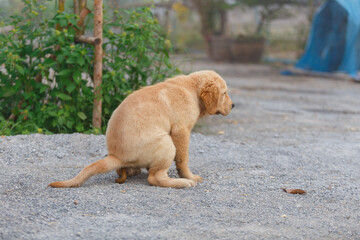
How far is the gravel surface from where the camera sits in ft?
10.8

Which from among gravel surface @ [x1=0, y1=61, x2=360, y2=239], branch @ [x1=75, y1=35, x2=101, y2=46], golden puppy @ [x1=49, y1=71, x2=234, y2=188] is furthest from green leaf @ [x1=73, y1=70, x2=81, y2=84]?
golden puppy @ [x1=49, y1=71, x2=234, y2=188]

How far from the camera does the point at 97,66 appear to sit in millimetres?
5848

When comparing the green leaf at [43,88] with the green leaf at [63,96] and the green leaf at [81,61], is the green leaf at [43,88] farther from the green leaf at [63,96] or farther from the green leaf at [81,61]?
the green leaf at [81,61]

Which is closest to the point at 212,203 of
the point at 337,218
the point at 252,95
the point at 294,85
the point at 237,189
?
the point at 237,189

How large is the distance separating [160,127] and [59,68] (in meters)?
2.24

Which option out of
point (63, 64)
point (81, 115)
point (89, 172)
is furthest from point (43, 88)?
point (89, 172)

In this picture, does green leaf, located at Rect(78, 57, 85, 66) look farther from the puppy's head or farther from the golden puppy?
the puppy's head

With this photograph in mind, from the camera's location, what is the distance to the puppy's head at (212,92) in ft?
14.4

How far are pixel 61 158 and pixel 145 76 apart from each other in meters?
1.79

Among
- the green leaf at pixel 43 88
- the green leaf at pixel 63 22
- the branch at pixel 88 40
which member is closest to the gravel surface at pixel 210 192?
the green leaf at pixel 43 88

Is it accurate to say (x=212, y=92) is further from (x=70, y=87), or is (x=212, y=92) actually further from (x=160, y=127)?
(x=70, y=87)

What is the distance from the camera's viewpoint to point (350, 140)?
670 cm

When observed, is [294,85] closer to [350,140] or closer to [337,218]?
[350,140]

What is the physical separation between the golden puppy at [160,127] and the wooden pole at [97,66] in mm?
1602
